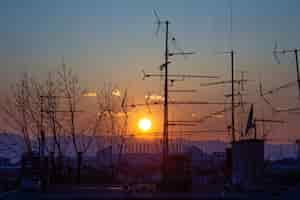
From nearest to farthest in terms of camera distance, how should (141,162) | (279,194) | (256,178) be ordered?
(279,194), (256,178), (141,162)

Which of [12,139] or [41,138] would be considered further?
[12,139]

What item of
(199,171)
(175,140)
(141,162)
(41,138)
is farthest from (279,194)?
(141,162)

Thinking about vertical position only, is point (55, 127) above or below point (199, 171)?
above

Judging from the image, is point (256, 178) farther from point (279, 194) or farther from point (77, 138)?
point (77, 138)

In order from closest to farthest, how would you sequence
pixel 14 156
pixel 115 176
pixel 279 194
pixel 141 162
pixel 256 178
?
pixel 279 194 → pixel 256 178 → pixel 115 176 → pixel 14 156 → pixel 141 162

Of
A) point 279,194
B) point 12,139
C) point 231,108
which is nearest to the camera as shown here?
point 279,194

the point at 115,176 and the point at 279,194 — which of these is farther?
the point at 115,176

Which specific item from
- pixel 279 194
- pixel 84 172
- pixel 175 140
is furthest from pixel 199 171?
pixel 279 194

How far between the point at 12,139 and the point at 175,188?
2657 centimetres

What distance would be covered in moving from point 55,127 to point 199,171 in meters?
19.9

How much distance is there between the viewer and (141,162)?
3031 inches

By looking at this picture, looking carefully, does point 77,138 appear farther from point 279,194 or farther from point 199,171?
point 279,194

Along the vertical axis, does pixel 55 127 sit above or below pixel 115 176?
above

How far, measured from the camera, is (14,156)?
6512 cm
